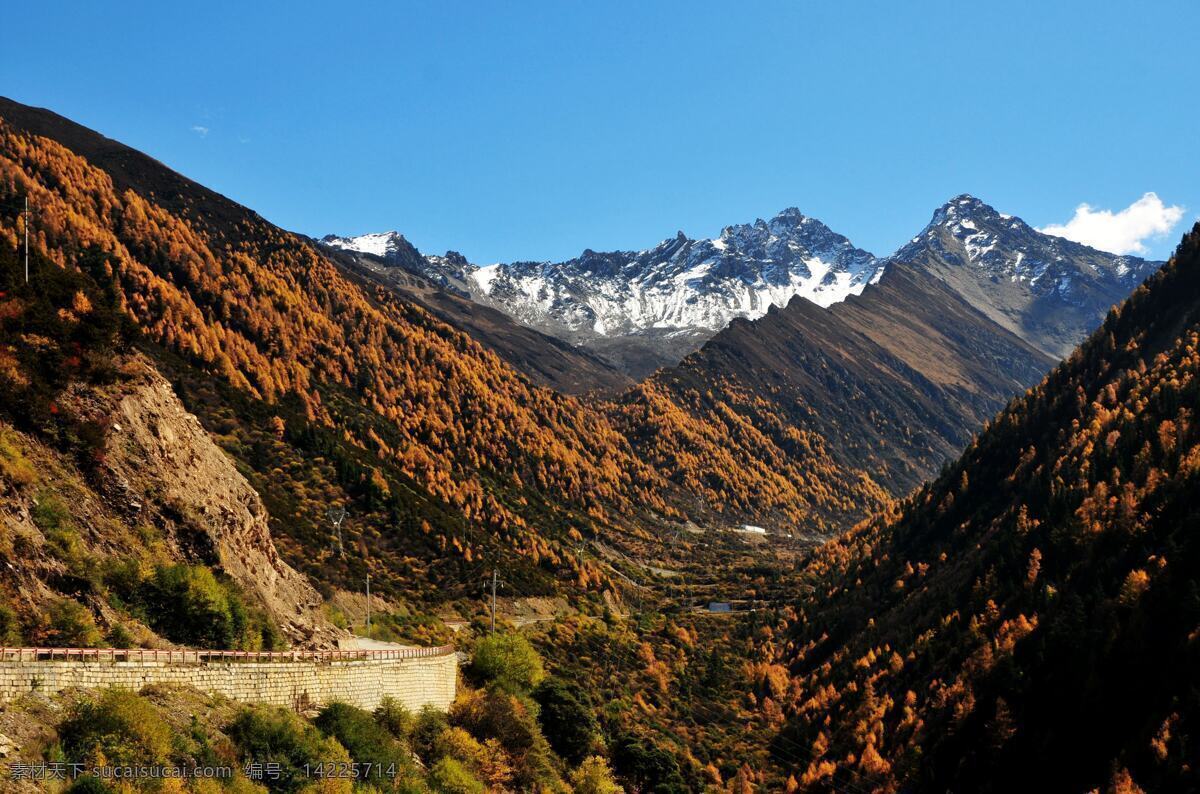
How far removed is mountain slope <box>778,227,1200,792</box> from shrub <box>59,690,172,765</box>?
94.5 metres

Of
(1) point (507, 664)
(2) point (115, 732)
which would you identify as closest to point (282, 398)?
(1) point (507, 664)

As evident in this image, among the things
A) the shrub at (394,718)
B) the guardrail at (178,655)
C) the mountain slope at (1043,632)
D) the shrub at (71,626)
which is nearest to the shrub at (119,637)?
the shrub at (71,626)

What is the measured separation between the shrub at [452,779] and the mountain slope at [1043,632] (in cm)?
7600

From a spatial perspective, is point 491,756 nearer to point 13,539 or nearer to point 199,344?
point 13,539

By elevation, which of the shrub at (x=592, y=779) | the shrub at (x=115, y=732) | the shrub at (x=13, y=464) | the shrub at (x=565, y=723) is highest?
the shrub at (x=13, y=464)

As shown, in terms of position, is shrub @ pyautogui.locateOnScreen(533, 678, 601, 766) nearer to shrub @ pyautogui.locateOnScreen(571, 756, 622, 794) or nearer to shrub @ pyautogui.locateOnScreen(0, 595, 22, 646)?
shrub @ pyautogui.locateOnScreen(571, 756, 622, 794)

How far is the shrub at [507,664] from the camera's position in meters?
71.3

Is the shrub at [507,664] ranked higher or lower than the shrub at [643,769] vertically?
higher

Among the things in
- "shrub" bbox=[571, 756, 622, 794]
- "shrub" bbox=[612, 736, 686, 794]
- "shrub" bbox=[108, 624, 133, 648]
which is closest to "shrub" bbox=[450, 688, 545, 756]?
"shrub" bbox=[571, 756, 622, 794]

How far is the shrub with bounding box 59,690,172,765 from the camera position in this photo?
28.7m

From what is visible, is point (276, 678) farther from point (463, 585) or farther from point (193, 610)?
point (463, 585)

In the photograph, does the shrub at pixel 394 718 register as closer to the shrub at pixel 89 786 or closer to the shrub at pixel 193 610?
the shrub at pixel 193 610

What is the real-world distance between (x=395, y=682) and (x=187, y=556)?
42.0ft

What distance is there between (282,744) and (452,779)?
12710 mm
